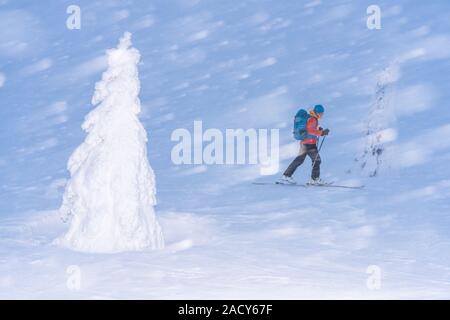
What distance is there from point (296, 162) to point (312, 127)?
0.56m

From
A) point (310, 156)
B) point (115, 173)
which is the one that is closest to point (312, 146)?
point (310, 156)

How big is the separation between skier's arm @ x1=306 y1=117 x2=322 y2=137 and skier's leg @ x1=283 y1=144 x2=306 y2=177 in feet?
0.82

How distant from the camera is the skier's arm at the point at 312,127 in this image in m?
13.5

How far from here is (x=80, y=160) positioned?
1255 cm

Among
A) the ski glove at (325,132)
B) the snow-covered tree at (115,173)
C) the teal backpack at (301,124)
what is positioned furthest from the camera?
the ski glove at (325,132)

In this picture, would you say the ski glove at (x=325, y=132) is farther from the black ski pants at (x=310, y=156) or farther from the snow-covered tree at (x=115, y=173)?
the snow-covered tree at (x=115, y=173)

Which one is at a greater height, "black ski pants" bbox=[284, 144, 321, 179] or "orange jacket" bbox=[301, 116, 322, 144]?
"orange jacket" bbox=[301, 116, 322, 144]

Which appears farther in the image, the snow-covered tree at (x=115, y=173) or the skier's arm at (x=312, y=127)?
the skier's arm at (x=312, y=127)

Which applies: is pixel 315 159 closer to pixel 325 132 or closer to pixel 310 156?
pixel 310 156

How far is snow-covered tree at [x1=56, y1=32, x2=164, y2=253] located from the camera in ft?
40.7

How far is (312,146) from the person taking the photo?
1366cm

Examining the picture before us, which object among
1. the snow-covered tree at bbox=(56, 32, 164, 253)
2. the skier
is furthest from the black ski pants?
the snow-covered tree at bbox=(56, 32, 164, 253)

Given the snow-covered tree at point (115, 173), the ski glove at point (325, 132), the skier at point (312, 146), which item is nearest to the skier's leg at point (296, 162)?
the skier at point (312, 146)

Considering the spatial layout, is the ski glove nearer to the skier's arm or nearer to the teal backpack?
the skier's arm
